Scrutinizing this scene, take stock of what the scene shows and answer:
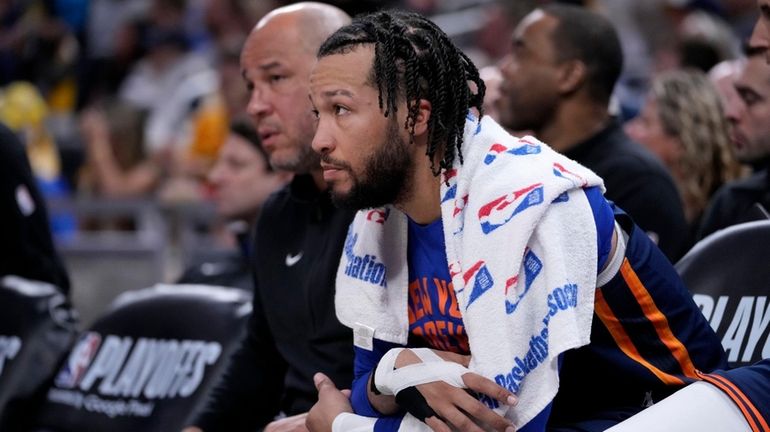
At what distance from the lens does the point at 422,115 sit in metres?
2.32

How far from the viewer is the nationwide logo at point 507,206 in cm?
209

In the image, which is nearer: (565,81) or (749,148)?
(749,148)

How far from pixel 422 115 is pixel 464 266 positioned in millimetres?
317

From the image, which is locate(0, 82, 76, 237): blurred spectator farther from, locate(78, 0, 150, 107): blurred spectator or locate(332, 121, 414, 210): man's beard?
locate(332, 121, 414, 210): man's beard

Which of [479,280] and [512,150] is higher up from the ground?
[512,150]

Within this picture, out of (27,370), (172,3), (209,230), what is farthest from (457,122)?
(172,3)

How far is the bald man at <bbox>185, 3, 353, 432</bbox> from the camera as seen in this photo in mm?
3002

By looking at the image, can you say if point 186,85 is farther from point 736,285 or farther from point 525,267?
point 525,267

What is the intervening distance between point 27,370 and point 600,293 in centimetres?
210

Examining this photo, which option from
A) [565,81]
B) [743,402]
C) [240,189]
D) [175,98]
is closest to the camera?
[743,402]

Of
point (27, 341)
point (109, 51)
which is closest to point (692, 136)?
point (27, 341)

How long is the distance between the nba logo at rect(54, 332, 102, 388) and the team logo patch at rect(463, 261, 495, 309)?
72.6 inches

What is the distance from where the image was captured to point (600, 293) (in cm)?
221

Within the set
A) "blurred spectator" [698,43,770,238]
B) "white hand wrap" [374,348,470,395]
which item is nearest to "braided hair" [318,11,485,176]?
"white hand wrap" [374,348,470,395]
